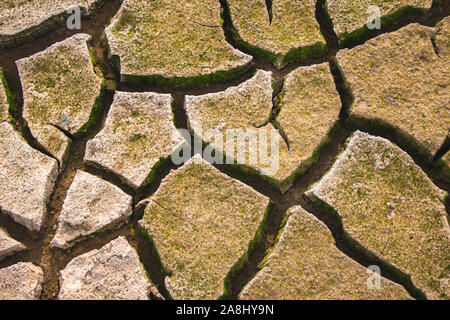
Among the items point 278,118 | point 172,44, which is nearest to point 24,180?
point 172,44

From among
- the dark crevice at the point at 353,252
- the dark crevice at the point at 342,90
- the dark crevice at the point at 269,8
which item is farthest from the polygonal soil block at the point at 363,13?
the dark crevice at the point at 353,252

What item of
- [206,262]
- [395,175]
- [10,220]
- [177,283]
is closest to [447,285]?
[395,175]

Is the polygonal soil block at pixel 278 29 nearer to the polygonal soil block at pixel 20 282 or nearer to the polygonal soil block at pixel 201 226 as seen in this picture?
the polygonal soil block at pixel 201 226

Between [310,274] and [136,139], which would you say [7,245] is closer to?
[136,139]

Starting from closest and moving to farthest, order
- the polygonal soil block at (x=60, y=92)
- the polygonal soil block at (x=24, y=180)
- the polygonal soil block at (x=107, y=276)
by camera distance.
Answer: the polygonal soil block at (x=107, y=276)
the polygonal soil block at (x=24, y=180)
the polygonal soil block at (x=60, y=92)

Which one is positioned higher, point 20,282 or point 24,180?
point 24,180

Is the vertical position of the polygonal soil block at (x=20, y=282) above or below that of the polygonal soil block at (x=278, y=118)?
below

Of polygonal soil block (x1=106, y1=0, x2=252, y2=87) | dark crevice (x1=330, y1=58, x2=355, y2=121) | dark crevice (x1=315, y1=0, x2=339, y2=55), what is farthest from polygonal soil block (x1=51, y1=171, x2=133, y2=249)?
dark crevice (x1=315, y1=0, x2=339, y2=55)

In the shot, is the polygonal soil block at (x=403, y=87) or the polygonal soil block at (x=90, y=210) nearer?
the polygonal soil block at (x=90, y=210)
